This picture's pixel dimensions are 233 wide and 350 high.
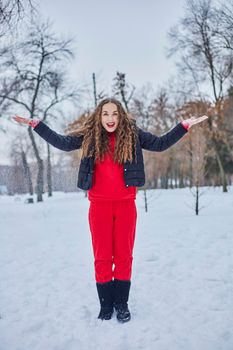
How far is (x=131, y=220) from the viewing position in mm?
2658

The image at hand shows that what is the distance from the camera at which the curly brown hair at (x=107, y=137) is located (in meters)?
2.63

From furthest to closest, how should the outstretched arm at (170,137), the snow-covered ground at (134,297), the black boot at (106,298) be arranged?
the outstretched arm at (170,137)
the black boot at (106,298)
the snow-covered ground at (134,297)

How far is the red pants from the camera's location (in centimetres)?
262

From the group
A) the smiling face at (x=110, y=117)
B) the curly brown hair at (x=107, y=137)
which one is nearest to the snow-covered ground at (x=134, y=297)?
the curly brown hair at (x=107, y=137)

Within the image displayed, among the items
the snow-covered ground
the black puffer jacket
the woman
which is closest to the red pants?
the woman

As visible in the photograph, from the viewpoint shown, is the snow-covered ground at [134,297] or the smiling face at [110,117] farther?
the smiling face at [110,117]

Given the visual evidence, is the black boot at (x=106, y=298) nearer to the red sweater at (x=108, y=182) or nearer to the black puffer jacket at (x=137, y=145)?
the red sweater at (x=108, y=182)

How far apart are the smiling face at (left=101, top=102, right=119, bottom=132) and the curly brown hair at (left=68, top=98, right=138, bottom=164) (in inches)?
1.3

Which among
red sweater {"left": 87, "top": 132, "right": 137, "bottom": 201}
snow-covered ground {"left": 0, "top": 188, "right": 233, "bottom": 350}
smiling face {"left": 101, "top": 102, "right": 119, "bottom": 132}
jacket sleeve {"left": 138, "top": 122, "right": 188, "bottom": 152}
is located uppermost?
smiling face {"left": 101, "top": 102, "right": 119, "bottom": 132}

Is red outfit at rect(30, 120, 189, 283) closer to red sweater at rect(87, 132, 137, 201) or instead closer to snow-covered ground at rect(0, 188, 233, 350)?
red sweater at rect(87, 132, 137, 201)

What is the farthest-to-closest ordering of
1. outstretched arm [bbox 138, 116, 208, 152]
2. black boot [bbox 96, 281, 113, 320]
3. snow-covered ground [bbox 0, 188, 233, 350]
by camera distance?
1. outstretched arm [bbox 138, 116, 208, 152]
2. black boot [bbox 96, 281, 113, 320]
3. snow-covered ground [bbox 0, 188, 233, 350]

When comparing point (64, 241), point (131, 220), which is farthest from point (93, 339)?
point (64, 241)

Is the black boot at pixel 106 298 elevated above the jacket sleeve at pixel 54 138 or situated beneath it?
situated beneath

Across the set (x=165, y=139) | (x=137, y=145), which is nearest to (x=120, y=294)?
(x=137, y=145)
